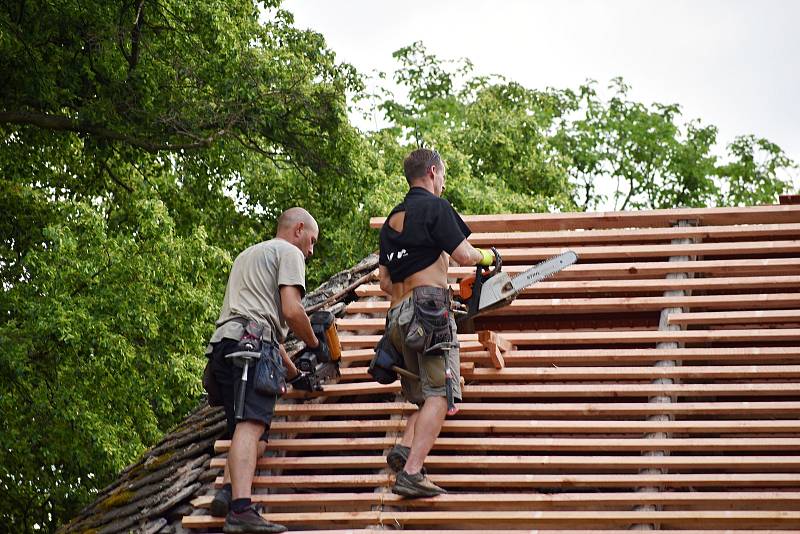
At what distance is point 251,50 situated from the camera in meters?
14.6

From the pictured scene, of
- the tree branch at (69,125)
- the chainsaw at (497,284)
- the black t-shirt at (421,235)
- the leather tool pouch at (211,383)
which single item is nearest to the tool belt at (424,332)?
the black t-shirt at (421,235)

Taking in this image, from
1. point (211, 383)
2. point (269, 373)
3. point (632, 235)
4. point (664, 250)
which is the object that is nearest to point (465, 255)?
point (269, 373)

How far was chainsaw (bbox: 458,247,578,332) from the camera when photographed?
243 inches

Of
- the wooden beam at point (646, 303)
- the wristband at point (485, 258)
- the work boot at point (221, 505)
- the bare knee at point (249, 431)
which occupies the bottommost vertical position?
the work boot at point (221, 505)

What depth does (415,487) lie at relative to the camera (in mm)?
5527

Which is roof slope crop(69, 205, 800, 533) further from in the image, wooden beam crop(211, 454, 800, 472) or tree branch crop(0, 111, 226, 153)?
tree branch crop(0, 111, 226, 153)

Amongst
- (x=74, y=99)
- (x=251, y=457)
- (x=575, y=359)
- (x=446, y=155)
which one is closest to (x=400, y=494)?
(x=251, y=457)

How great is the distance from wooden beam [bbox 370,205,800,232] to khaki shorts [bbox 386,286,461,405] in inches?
56.8

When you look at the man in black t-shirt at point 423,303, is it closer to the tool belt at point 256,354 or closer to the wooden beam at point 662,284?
the tool belt at point 256,354

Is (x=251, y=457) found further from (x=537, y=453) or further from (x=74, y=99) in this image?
(x=74, y=99)

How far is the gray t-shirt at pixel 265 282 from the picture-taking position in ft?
19.7

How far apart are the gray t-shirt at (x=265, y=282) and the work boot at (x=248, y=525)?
94 cm

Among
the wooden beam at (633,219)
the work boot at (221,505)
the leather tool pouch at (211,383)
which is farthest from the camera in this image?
the wooden beam at (633,219)

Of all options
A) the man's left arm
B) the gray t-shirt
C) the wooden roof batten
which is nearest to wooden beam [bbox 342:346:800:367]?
the wooden roof batten
